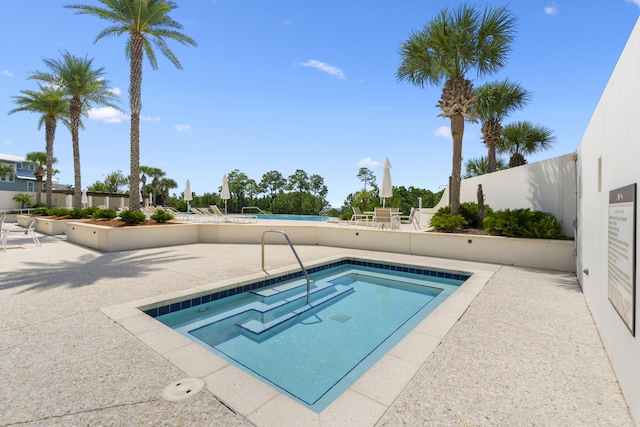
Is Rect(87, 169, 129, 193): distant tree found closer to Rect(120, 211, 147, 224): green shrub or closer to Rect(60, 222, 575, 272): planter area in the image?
Rect(60, 222, 575, 272): planter area

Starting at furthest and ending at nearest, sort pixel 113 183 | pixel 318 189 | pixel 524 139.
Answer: pixel 113 183 → pixel 318 189 → pixel 524 139

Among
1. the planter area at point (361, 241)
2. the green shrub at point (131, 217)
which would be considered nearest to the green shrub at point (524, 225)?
the planter area at point (361, 241)

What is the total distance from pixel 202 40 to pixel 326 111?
11.5m

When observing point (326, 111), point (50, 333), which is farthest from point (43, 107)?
point (50, 333)

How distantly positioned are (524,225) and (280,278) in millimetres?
6130

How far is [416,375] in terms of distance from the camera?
232 centimetres

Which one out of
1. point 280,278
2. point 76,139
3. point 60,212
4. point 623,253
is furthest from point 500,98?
point 60,212

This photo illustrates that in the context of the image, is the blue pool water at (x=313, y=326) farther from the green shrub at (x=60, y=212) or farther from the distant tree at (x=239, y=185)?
the distant tree at (x=239, y=185)

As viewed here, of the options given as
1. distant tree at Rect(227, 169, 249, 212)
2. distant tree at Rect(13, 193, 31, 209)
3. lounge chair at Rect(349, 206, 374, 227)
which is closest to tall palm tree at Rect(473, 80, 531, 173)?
lounge chair at Rect(349, 206, 374, 227)

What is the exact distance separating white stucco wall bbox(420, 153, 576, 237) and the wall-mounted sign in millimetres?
5037

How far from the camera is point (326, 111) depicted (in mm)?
22750

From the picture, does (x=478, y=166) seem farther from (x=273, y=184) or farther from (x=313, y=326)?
(x=273, y=184)

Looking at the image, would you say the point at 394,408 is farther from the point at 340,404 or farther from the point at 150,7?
the point at 150,7

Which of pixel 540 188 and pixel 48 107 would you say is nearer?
pixel 540 188
